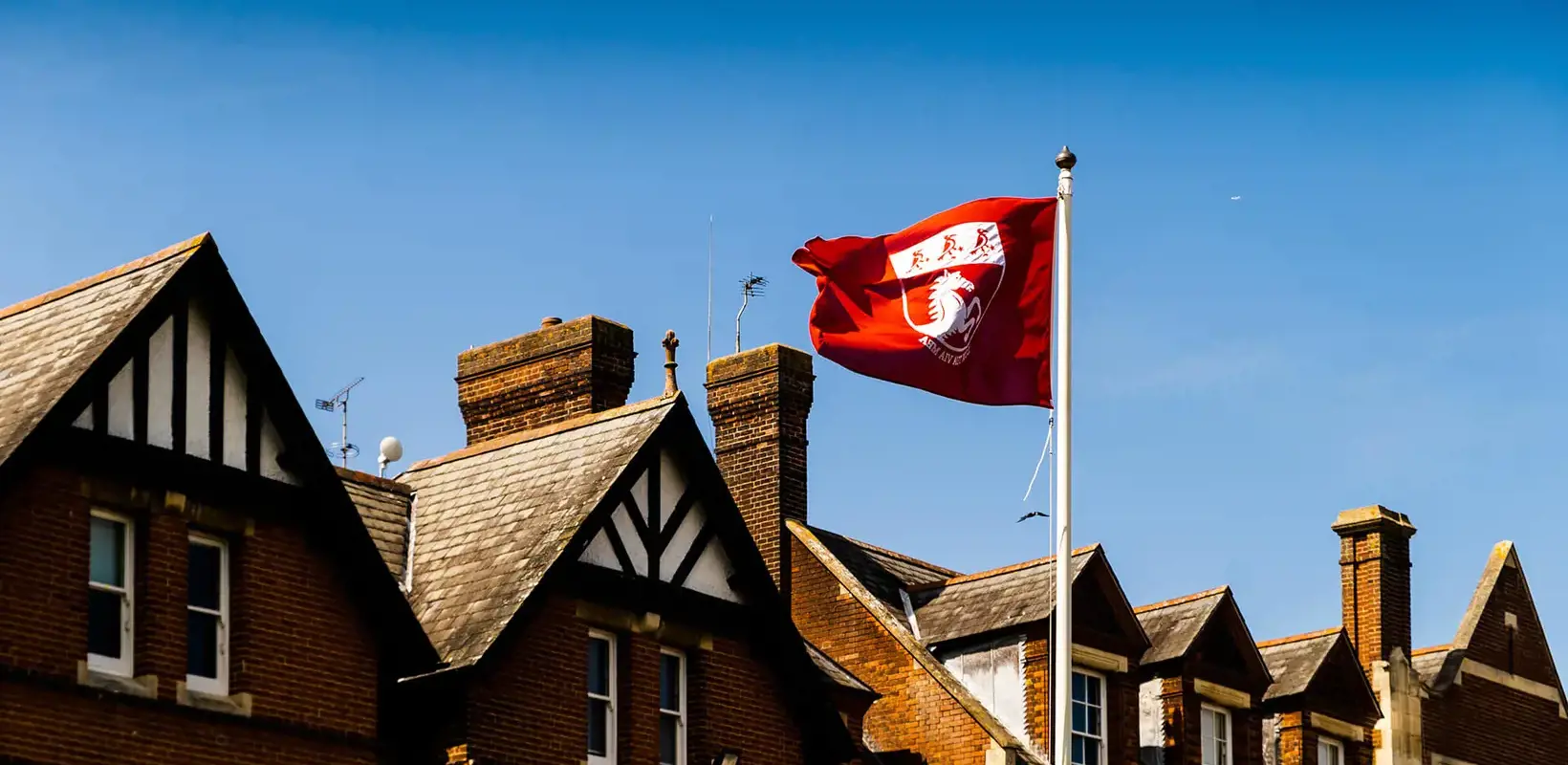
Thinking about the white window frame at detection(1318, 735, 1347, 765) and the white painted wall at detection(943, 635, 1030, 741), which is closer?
the white painted wall at detection(943, 635, 1030, 741)

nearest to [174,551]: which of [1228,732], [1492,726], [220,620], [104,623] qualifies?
[220,620]

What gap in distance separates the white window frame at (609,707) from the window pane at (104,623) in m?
5.52

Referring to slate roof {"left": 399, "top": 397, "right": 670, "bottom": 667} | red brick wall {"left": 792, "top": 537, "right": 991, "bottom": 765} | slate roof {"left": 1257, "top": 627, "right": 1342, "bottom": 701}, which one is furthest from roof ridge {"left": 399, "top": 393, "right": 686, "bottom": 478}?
slate roof {"left": 1257, "top": 627, "right": 1342, "bottom": 701}

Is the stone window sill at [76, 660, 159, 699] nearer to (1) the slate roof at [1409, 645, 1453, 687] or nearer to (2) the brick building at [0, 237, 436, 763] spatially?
(2) the brick building at [0, 237, 436, 763]

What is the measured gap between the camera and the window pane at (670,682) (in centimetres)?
2805

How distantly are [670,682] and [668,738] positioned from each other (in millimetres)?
641

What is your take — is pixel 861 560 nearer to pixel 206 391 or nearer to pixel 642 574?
pixel 642 574

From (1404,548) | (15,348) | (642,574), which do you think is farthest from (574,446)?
(1404,548)

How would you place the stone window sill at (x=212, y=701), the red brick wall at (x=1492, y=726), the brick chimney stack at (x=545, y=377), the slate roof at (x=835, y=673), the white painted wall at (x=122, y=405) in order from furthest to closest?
the red brick wall at (x=1492, y=726) → the brick chimney stack at (x=545, y=377) → the slate roof at (x=835, y=673) → the white painted wall at (x=122, y=405) → the stone window sill at (x=212, y=701)

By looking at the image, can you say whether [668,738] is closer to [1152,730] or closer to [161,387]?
[161,387]

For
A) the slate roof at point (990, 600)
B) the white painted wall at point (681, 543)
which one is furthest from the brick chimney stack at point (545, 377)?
the slate roof at point (990, 600)

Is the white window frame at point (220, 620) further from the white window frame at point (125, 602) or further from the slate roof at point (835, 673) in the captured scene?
the slate roof at point (835, 673)

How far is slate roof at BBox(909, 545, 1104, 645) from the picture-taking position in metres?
33.3

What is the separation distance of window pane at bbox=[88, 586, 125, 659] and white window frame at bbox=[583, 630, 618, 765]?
5523 millimetres
